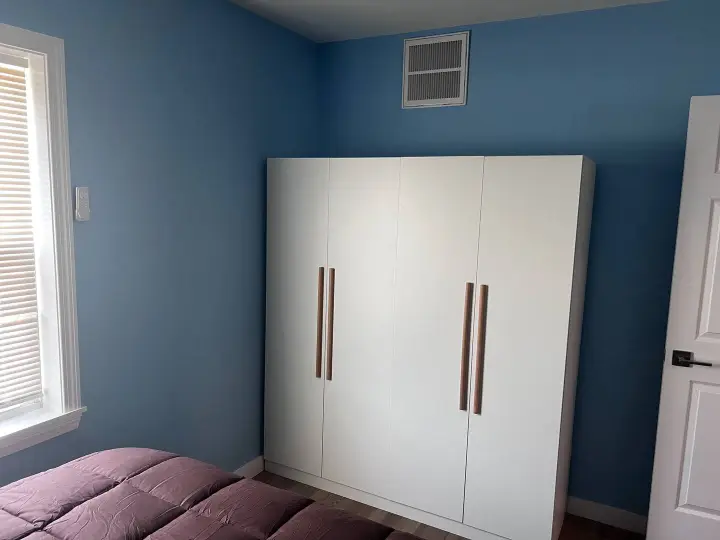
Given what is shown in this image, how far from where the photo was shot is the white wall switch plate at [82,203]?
202 cm

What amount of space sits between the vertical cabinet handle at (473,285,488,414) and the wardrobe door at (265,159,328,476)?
0.83m

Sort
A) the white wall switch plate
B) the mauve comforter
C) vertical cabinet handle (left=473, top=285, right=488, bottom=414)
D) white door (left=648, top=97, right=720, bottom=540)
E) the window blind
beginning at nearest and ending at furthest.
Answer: the mauve comforter, the window blind, the white wall switch plate, white door (left=648, top=97, right=720, bottom=540), vertical cabinet handle (left=473, top=285, right=488, bottom=414)

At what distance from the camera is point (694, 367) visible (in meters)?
2.23

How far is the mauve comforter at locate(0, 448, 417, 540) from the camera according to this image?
1466 mm

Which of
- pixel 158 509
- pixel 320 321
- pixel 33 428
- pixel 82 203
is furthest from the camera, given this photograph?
pixel 320 321

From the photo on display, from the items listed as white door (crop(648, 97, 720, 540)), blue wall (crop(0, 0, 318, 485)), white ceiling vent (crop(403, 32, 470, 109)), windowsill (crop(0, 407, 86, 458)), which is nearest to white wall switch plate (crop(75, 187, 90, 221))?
blue wall (crop(0, 0, 318, 485))

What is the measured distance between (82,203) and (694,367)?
8.08 feet

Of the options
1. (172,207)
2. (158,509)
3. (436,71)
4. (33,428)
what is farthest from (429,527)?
(436,71)

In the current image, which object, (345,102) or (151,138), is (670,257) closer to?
(345,102)

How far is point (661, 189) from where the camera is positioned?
2.55 metres

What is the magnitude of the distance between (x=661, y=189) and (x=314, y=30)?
196 centimetres

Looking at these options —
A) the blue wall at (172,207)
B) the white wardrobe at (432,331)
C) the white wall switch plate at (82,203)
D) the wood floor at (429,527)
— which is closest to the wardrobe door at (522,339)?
the white wardrobe at (432,331)

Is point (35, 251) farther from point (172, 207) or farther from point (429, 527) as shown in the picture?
point (429, 527)

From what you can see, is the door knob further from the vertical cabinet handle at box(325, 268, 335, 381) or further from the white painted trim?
the vertical cabinet handle at box(325, 268, 335, 381)
